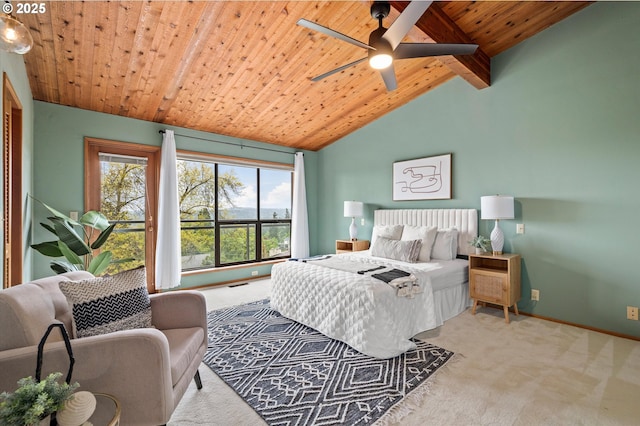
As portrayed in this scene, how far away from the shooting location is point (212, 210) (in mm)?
4770

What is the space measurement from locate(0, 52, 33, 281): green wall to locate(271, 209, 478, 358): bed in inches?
99.0

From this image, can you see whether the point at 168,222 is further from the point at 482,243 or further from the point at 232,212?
the point at 482,243

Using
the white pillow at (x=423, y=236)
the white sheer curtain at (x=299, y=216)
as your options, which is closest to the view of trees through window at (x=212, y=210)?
the white sheer curtain at (x=299, y=216)

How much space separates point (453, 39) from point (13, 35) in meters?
3.46

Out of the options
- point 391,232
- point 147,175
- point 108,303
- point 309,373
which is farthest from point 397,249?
point 147,175

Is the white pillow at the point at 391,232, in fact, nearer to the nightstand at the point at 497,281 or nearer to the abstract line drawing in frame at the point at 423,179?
the abstract line drawing in frame at the point at 423,179

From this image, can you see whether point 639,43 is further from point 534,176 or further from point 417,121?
point 417,121

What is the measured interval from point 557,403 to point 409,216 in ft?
9.32

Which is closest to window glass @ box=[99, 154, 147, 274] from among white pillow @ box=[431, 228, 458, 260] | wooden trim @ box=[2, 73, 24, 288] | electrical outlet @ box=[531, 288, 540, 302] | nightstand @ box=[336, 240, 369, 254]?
wooden trim @ box=[2, 73, 24, 288]

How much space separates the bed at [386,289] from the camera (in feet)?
7.95

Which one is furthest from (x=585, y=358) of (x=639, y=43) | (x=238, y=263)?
(x=238, y=263)

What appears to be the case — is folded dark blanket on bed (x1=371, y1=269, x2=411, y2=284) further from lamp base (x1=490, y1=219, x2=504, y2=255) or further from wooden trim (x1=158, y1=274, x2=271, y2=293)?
wooden trim (x1=158, y1=274, x2=271, y2=293)

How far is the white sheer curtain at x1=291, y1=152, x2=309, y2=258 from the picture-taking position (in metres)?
5.58

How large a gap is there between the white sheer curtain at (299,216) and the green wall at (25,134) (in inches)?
143
